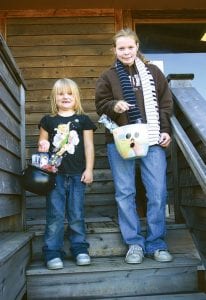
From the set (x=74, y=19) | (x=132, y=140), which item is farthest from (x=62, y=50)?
(x=132, y=140)

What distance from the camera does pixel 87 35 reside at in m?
5.33

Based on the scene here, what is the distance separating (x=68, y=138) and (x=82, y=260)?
0.83 m

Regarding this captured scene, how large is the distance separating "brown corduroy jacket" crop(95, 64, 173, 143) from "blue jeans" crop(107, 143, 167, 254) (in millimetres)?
205

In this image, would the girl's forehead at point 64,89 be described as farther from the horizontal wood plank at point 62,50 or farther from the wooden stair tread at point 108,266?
the horizontal wood plank at point 62,50

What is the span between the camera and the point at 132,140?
271cm

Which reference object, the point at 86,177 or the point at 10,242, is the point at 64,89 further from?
the point at 10,242

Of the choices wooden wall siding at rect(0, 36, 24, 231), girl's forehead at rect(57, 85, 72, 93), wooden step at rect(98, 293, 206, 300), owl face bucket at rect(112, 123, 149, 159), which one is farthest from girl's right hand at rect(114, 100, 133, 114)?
wooden step at rect(98, 293, 206, 300)

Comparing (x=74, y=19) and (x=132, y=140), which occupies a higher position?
(x=74, y=19)

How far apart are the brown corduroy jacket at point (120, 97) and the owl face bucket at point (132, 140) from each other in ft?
0.65

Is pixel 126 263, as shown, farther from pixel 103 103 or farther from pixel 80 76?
pixel 80 76

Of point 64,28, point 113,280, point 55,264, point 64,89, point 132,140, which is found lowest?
point 113,280

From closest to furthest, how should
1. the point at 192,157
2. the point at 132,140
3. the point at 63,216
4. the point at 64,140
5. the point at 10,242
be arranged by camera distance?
1. the point at 10,242
2. the point at 192,157
3. the point at 132,140
4. the point at 63,216
5. the point at 64,140

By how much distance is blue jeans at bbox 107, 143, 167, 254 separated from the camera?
112 inches

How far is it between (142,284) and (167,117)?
1.15m
